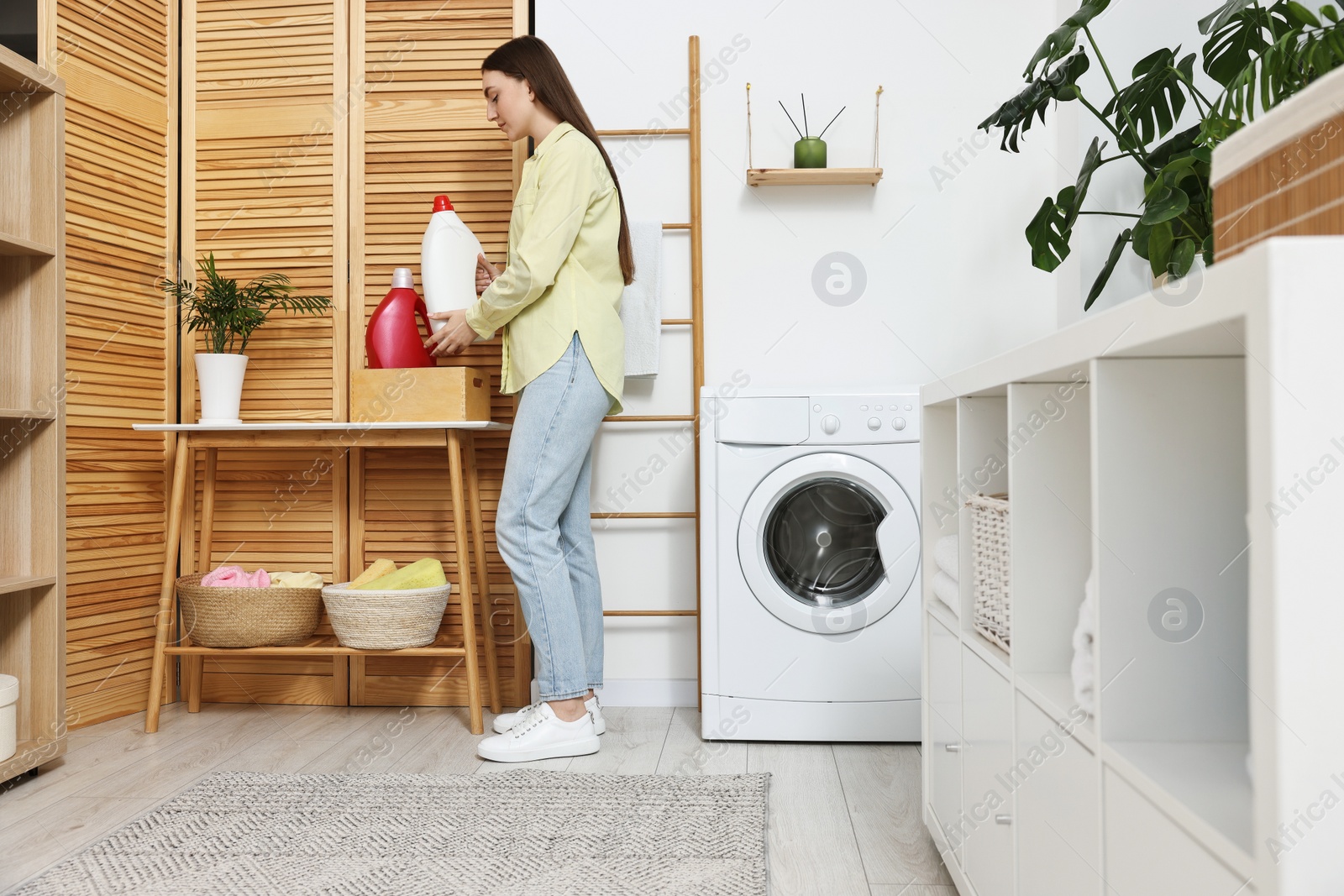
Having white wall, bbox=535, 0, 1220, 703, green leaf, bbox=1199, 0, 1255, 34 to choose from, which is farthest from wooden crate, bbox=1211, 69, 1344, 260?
white wall, bbox=535, 0, 1220, 703

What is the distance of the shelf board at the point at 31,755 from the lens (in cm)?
184

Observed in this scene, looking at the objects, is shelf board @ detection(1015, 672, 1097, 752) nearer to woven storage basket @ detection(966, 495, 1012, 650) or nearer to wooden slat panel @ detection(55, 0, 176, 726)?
woven storage basket @ detection(966, 495, 1012, 650)

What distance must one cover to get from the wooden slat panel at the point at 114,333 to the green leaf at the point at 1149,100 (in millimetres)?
2388

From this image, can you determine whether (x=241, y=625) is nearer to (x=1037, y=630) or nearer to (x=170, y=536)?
(x=170, y=536)

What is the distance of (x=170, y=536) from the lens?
2289 millimetres

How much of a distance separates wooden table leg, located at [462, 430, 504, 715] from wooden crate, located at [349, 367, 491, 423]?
0.13m

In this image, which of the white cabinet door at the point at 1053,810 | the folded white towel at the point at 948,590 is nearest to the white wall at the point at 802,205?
the folded white towel at the point at 948,590

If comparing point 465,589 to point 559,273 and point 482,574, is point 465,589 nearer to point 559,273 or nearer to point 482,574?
point 482,574

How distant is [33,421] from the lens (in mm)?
2000

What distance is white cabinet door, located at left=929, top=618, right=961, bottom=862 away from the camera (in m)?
1.33

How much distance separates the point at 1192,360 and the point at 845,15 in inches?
83.0

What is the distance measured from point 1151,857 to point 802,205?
6.94 feet

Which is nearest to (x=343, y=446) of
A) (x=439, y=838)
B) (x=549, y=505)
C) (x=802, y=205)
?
(x=549, y=505)

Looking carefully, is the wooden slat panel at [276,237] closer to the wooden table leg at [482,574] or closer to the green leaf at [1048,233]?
the wooden table leg at [482,574]
